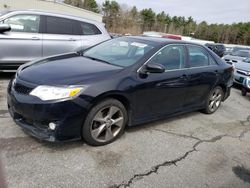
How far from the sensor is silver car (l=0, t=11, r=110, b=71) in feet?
20.0

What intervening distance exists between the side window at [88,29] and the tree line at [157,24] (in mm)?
47755

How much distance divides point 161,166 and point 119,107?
0.95m

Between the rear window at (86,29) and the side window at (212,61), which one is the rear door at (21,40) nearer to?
the rear window at (86,29)

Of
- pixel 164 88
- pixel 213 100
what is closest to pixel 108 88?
pixel 164 88

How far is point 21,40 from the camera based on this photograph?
6.20 metres

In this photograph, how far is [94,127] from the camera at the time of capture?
11.8ft

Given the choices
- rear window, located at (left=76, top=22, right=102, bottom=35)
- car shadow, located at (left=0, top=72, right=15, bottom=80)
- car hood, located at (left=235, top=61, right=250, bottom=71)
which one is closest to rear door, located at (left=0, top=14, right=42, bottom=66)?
car shadow, located at (left=0, top=72, right=15, bottom=80)

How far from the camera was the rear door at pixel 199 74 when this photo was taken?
189 inches

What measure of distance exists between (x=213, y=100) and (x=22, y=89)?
12.7ft

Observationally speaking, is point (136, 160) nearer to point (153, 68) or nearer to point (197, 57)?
point (153, 68)

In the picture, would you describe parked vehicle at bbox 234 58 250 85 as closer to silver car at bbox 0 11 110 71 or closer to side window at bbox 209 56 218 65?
side window at bbox 209 56 218 65

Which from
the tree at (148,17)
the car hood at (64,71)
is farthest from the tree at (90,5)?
the car hood at (64,71)

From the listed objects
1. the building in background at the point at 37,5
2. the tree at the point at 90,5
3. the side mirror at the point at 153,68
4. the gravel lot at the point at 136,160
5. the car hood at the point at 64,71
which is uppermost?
the tree at the point at 90,5

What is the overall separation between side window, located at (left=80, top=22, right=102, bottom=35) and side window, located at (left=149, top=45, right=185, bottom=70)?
11.1ft
